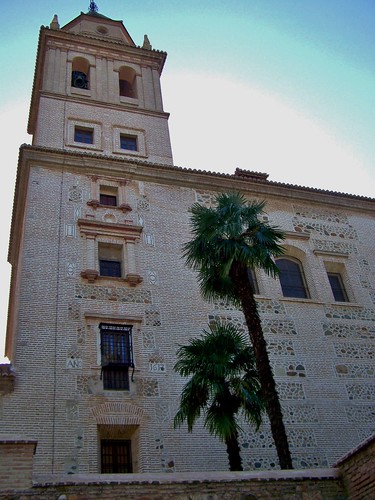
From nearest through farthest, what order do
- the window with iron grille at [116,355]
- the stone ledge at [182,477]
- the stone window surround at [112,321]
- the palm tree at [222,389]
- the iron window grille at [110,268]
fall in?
1. the stone ledge at [182,477]
2. the palm tree at [222,389]
3. the window with iron grille at [116,355]
4. the stone window surround at [112,321]
5. the iron window grille at [110,268]

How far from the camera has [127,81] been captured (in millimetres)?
25234

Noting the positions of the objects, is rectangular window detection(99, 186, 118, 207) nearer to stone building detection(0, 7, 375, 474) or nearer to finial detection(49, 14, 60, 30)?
stone building detection(0, 7, 375, 474)

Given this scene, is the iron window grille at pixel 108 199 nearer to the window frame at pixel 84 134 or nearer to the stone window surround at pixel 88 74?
the window frame at pixel 84 134

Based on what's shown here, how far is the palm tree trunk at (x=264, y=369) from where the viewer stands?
10.6 metres

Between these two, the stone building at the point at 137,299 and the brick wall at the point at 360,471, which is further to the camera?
the stone building at the point at 137,299

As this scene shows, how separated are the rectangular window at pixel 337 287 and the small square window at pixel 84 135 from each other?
9588 millimetres

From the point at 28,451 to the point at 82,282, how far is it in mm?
7297

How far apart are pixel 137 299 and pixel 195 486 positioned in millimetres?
7447

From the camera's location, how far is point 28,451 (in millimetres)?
8695

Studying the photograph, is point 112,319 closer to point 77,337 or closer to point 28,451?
point 77,337

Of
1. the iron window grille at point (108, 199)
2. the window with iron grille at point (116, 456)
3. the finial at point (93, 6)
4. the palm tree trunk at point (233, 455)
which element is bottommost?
the palm tree trunk at point (233, 455)

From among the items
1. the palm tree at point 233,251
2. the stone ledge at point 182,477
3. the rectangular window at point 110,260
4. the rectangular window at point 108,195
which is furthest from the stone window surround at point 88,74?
the stone ledge at point 182,477

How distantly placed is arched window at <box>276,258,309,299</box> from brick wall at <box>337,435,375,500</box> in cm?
872

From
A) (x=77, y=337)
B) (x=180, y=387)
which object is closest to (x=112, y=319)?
(x=77, y=337)
